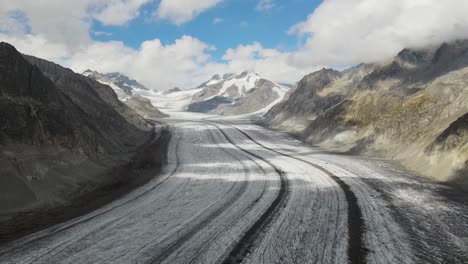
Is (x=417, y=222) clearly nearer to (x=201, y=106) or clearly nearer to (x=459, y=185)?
(x=459, y=185)

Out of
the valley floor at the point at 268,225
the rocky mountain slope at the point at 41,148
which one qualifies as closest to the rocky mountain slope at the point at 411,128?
the valley floor at the point at 268,225

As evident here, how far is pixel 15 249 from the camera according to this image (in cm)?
715

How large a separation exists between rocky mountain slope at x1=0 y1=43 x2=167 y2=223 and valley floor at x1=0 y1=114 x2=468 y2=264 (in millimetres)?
2486

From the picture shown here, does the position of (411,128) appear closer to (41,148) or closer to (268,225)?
(268,225)

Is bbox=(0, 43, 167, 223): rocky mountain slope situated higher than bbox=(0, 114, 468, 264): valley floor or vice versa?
bbox=(0, 43, 167, 223): rocky mountain slope

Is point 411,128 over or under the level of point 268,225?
over

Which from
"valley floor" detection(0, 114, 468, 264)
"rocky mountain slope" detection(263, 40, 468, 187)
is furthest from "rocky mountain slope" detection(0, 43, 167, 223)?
"rocky mountain slope" detection(263, 40, 468, 187)

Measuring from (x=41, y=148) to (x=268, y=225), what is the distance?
33.1ft

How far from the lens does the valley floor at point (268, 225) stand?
6.86 metres

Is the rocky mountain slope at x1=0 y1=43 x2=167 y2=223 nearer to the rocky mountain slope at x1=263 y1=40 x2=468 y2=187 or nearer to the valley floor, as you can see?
the valley floor

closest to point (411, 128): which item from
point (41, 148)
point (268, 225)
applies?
point (268, 225)

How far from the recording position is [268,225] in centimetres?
862

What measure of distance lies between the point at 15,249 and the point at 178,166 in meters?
11.7

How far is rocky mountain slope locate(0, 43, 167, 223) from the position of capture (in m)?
11.2
